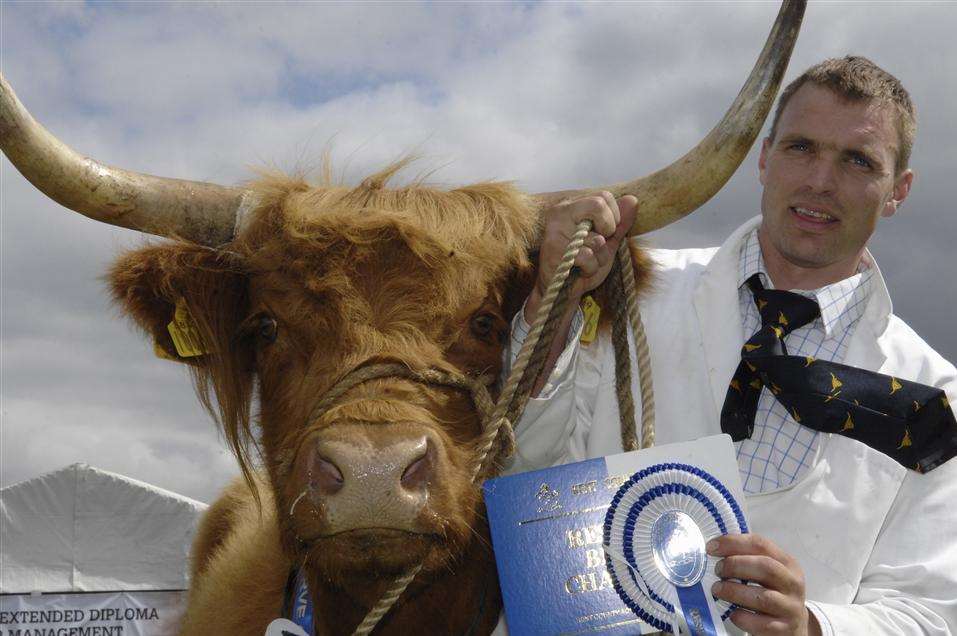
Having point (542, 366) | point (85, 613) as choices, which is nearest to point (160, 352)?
point (542, 366)

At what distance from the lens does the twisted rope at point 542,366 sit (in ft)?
8.94

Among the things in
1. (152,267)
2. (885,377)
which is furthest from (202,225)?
(885,377)

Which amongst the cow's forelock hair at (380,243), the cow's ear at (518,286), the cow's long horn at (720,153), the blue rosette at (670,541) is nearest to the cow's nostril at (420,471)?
the cow's forelock hair at (380,243)

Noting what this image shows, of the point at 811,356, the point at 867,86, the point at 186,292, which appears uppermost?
the point at 867,86

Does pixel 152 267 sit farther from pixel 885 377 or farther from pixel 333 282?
pixel 885 377

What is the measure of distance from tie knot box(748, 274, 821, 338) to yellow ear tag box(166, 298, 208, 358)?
216 cm

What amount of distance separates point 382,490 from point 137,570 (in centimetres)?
978

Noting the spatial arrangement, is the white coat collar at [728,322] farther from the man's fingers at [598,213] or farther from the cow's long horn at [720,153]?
the man's fingers at [598,213]

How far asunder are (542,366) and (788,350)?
3.56 feet

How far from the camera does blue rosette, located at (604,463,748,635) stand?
7.89 ft

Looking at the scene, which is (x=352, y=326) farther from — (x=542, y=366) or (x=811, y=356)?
(x=811, y=356)

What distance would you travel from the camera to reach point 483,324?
3.09 metres

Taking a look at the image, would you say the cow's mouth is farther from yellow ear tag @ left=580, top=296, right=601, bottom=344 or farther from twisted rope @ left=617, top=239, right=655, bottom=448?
yellow ear tag @ left=580, top=296, right=601, bottom=344

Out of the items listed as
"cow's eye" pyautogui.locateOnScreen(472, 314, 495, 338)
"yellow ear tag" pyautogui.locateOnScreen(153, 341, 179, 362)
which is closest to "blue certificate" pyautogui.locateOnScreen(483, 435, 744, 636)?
"cow's eye" pyautogui.locateOnScreen(472, 314, 495, 338)
